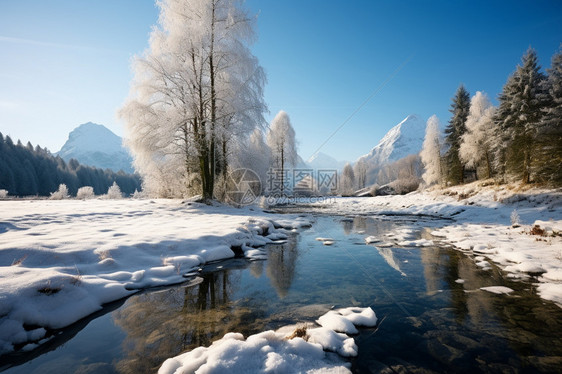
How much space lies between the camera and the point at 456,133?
2748 cm

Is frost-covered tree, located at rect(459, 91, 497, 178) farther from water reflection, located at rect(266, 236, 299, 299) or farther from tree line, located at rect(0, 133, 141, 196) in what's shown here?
tree line, located at rect(0, 133, 141, 196)

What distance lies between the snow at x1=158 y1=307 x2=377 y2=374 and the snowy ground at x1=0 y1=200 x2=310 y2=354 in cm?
205

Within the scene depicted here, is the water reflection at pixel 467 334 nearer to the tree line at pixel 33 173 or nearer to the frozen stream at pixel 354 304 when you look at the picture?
the frozen stream at pixel 354 304

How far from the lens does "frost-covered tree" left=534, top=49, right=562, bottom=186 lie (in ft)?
42.1

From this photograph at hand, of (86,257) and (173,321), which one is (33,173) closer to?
(86,257)

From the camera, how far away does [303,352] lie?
2504 mm

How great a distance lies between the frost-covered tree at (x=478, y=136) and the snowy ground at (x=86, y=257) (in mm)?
25253

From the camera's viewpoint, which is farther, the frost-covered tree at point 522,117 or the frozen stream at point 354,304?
the frost-covered tree at point 522,117

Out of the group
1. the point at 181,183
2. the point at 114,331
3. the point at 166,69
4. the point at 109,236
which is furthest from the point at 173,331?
the point at 181,183

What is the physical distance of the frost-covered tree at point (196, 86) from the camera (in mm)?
11242

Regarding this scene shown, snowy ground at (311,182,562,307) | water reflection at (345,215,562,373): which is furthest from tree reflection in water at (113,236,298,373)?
snowy ground at (311,182,562,307)

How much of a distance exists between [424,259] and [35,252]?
28.4ft

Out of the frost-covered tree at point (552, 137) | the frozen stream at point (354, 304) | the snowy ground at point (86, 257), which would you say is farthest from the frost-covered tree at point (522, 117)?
the snowy ground at point (86, 257)

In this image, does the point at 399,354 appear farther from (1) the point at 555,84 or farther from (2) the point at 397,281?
(1) the point at 555,84
